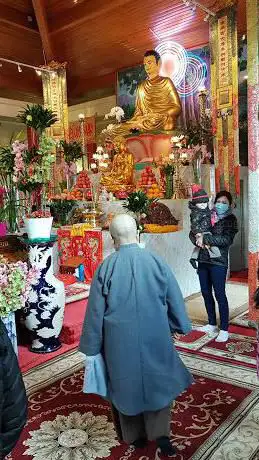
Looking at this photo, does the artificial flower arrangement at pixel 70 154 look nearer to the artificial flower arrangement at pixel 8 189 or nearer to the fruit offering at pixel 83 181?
the fruit offering at pixel 83 181

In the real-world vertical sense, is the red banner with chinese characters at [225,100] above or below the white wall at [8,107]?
below

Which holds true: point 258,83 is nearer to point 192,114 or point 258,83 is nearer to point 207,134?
point 207,134

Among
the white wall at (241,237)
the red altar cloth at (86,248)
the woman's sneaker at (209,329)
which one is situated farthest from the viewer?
the white wall at (241,237)

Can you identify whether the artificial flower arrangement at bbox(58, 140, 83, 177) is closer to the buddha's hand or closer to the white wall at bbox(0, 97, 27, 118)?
the buddha's hand

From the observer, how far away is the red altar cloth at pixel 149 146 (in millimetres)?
8820

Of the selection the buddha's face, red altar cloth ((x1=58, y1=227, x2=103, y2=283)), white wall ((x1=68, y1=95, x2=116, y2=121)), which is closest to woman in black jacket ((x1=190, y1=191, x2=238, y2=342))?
red altar cloth ((x1=58, y1=227, x2=103, y2=283))

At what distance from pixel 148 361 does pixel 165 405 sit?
229 millimetres

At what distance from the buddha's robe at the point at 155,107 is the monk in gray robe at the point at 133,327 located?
7.26 m

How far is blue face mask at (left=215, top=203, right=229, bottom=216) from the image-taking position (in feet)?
12.1

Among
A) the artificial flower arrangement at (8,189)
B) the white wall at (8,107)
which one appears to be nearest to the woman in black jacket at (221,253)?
the artificial flower arrangement at (8,189)

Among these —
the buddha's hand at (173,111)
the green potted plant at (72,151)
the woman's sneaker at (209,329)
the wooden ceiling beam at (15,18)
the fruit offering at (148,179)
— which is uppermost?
the wooden ceiling beam at (15,18)

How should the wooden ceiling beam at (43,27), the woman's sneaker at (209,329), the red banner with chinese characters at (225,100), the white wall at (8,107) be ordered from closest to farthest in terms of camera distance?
the woman's sneaker at (209,329), the red banner with chinese characters at (225,100), the wooden ceiling beam at (43,27), the white wall at (8,107)

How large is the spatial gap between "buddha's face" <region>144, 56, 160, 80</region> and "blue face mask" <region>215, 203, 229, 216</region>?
631 centimetres

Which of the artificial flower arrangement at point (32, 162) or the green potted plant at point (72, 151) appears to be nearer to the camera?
the artificial flower arrangement at point (32, 162)
